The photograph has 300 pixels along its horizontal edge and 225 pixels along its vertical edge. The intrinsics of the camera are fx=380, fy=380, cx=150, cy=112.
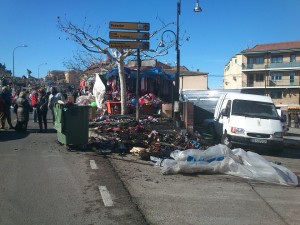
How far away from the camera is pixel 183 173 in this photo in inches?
330

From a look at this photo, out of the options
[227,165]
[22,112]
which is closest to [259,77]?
[22,112]

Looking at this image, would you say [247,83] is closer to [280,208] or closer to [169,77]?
[169,77]

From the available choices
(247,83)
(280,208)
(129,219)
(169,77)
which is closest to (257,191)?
(280,208)

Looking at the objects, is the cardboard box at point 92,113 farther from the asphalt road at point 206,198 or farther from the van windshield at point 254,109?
the asphalt road at point 206,198

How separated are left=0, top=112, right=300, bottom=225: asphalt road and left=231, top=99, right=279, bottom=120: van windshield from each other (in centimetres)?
548

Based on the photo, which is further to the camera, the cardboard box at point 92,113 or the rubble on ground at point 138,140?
the cardboard box at point 92,113

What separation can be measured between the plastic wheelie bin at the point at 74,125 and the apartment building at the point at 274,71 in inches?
2083

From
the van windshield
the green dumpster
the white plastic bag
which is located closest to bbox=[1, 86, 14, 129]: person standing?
the green dumpster

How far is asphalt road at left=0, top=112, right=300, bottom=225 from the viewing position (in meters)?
5.36

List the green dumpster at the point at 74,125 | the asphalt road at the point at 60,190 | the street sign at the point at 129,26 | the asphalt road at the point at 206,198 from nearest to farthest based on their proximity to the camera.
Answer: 1. the asphalt road at the point at 60,190
2. the asphalt road at the point at 206,198
3. the green dumpster at the point at 74,125
4. the street sign at the point at 129,26

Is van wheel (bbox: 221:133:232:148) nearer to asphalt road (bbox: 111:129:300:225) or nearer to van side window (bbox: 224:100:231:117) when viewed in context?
van side window (bbox: 224:100:231:117)

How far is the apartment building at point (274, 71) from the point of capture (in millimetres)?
62250

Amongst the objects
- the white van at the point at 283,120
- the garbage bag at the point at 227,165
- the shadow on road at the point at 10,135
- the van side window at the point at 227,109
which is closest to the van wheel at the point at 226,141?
the van side window at the point at 227,109

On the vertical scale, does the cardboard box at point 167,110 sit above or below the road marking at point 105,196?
above
